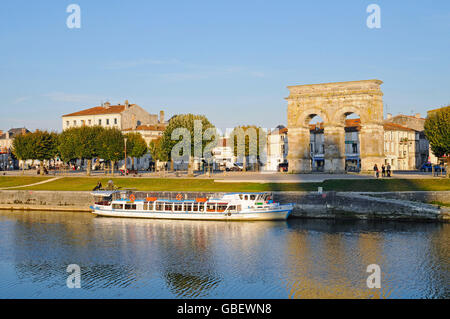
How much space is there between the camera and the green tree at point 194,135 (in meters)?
70.6

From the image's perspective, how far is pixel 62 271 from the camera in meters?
28.7

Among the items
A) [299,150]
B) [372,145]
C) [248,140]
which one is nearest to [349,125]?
[248,140]

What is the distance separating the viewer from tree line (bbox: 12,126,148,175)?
7544 centimetres

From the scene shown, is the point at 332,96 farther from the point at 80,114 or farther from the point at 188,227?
the point at 80,114

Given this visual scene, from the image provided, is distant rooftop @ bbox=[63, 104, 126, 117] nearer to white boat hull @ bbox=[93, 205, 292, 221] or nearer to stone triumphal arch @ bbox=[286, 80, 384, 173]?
stone triumphal arch @ bbox=[286, 80, 384, 173]

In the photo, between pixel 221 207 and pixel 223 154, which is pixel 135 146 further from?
pixel 221 207

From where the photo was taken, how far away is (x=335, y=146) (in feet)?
215

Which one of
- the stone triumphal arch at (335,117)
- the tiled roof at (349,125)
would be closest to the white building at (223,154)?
the tiled roof at (349,125)

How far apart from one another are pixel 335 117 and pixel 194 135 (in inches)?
820

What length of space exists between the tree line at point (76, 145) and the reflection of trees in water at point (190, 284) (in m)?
48.2

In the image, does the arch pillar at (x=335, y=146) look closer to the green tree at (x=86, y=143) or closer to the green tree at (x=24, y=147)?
the green tree at (x=86, y=143)
